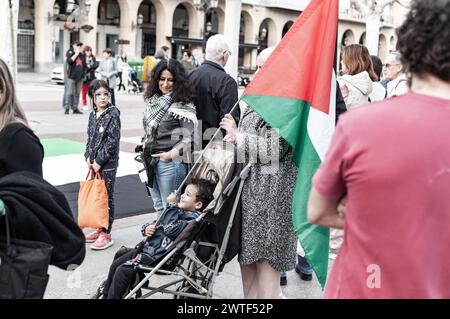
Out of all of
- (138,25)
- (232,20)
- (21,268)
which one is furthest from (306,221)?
(138,25)

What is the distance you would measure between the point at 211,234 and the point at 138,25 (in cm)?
3963

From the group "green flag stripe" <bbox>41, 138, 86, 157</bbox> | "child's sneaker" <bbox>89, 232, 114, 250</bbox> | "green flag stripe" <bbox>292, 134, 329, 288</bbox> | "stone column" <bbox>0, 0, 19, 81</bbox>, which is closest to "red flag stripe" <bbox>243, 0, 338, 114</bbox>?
"green flag stripe" <bbox>292, 134, 329, 288</bbox>

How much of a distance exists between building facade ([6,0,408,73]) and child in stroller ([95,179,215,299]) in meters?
22.5

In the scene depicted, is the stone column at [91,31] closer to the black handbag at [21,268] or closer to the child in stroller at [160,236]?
the child in stroller at [160,236]

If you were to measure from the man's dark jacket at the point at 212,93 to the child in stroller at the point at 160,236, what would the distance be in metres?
1.64

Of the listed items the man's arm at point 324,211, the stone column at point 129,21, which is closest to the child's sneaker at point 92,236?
the man's arm at point 324,211

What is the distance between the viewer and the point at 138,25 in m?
→ 42.0

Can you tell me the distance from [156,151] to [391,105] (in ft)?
12.1

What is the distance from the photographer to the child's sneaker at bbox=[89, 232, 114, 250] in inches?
228

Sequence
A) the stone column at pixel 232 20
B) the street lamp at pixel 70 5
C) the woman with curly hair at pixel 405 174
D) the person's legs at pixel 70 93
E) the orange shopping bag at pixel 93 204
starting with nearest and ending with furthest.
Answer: the woman with curly hair at pixel 405 174 < the orange shopping bag at pixel 93 204 < the stone column at pixel 232 20 < the person's legs at pixel 70 93 < the street lamp at pixel 70 5

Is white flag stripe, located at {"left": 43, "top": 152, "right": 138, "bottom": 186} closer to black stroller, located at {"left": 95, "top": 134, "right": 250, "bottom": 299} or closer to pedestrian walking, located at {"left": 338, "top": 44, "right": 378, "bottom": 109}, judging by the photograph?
pedestrian walking, located at {"left": 338, "top": 44, "right": 378, "bottom": 109}

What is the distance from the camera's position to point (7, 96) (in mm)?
3195

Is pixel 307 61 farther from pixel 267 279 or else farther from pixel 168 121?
pixel 168 121

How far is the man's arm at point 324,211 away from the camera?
203 cm
